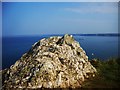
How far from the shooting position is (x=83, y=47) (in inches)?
139

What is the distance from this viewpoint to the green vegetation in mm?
2977

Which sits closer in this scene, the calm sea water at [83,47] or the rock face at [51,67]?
the rock face at [51,67]

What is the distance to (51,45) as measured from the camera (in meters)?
3.32

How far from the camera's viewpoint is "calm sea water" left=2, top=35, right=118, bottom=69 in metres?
3.40

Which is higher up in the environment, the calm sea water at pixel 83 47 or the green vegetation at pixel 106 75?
the calm sea water at pixel 83 47

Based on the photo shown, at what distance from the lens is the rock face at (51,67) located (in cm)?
288

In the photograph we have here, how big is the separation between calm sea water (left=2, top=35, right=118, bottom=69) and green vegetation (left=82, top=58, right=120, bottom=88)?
0.37ft

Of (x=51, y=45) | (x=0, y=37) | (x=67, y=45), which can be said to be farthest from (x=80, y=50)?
(x=0, y=37)

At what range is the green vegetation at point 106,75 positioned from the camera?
2.98 meters

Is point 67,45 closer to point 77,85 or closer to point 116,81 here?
point 77,85

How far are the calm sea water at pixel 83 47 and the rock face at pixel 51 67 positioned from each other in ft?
0.44

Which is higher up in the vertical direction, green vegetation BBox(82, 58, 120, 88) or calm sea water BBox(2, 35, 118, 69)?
calm sea water BBox(2, 35, 118, 69)

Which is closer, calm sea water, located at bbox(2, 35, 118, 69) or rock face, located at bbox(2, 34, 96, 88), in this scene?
rock face, located at bbox(2, 34, 96, 88)

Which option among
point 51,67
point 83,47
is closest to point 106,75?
point 83,47
